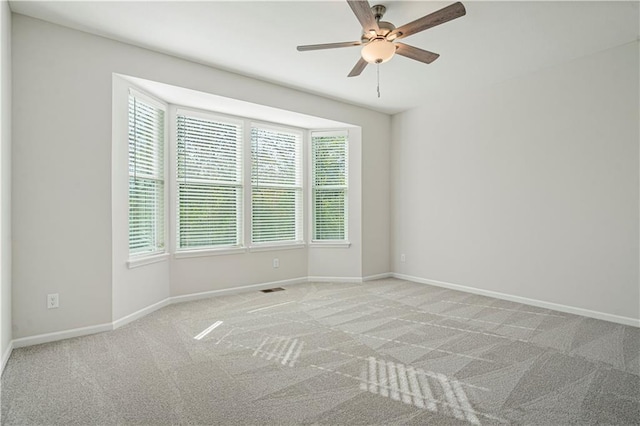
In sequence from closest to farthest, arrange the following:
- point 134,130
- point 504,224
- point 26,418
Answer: point 26,418, point 134,130, point 504,224

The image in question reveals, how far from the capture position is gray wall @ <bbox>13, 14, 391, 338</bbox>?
290 centimetres

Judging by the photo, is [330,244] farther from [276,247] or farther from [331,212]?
[276,247]

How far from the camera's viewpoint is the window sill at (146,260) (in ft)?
11.8

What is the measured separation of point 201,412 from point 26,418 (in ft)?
3.13

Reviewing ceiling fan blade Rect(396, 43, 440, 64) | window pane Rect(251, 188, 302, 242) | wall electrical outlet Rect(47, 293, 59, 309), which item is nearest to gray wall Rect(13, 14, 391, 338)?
wall electrical outlet Rect(47, 293, 59, 309)

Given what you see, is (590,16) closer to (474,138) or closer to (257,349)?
(474,138)

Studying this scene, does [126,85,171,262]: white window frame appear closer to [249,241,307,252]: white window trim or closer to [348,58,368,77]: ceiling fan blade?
[249,241,307,252]: white window trim

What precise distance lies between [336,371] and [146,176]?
9.76 ft

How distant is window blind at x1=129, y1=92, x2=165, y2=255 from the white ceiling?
760 mm

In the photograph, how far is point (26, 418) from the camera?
1.91 meters

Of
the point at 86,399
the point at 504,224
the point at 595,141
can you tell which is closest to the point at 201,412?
the point at 86,399

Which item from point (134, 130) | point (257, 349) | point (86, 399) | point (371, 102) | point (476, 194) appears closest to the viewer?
point (86, 399)

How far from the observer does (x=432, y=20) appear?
2500mm

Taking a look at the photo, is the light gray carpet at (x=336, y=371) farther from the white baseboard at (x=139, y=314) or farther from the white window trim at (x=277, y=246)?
the white window trim at (x=277, y=246)
